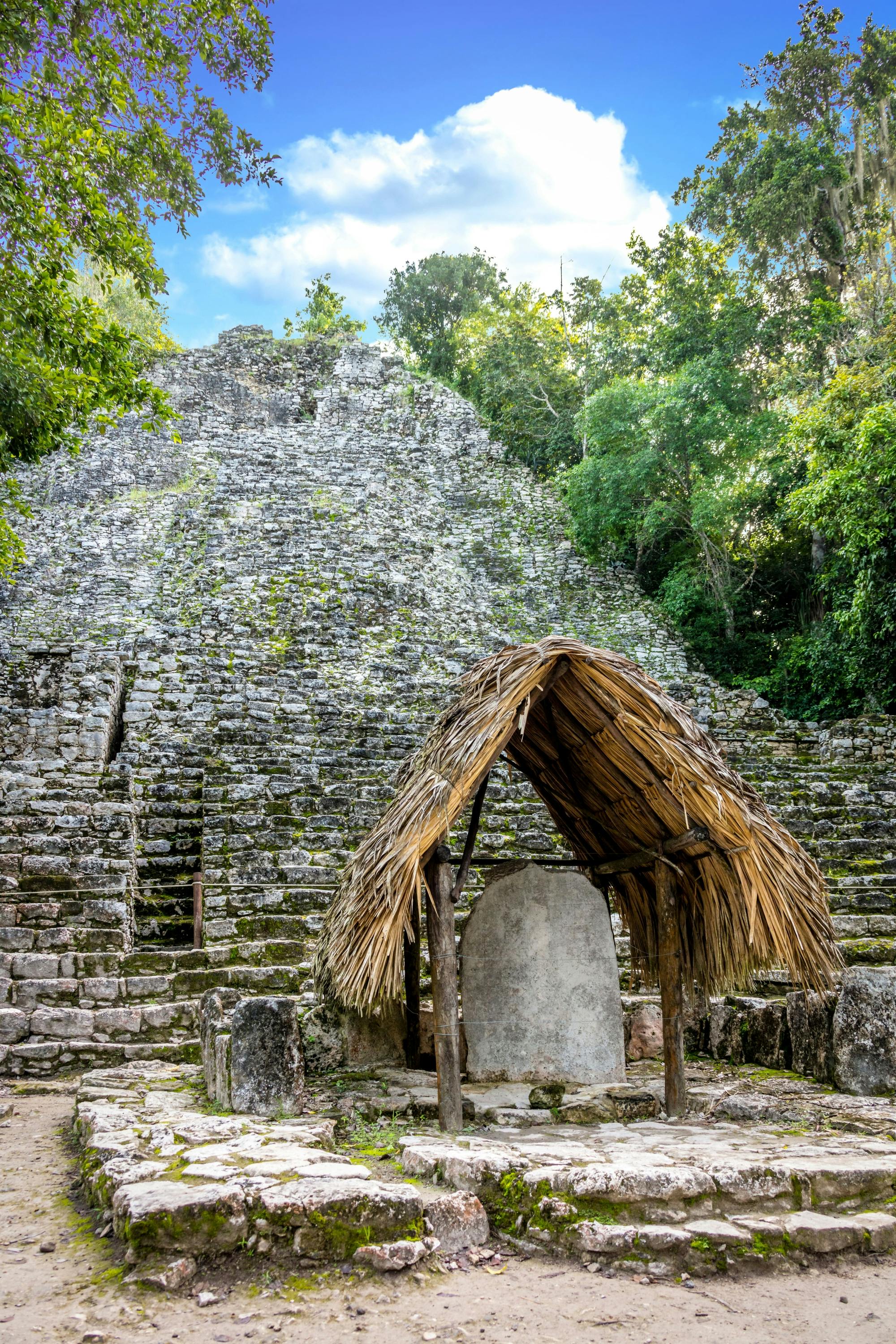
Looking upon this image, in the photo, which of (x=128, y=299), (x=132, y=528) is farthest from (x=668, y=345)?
(x=128, y=299)

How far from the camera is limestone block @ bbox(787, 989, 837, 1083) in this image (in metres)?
4.99

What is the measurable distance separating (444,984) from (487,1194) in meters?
1.13

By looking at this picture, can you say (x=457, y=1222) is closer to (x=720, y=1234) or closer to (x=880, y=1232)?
(x=720, y=1234)

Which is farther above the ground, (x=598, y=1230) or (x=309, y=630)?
(x=309, y=630)

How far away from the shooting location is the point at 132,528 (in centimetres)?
1650

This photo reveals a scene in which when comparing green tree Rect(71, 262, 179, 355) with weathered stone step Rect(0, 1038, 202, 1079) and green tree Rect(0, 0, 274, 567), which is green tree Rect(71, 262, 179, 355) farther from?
weathered stone step Rect(0, 1038, 202, 1079)

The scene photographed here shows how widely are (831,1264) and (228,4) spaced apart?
1219cm

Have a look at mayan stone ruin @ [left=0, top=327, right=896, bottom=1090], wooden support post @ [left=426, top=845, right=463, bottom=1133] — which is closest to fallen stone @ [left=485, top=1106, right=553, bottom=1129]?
wooden support post @ [left=426, top=845, right=463, bottom=1133]

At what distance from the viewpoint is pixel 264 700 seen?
1141 centimetres

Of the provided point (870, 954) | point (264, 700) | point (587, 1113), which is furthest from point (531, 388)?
point (587, 1113)

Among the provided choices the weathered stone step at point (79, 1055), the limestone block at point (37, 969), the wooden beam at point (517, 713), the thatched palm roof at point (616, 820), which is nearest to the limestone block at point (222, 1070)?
the thatched palm roof at point (616, 820)

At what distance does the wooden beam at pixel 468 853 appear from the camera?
13.9 ft

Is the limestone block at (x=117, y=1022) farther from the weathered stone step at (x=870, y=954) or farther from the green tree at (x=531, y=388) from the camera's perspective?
the green tree at (x=531, y=388)

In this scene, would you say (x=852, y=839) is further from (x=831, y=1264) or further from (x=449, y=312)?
(x=449, y=312)
